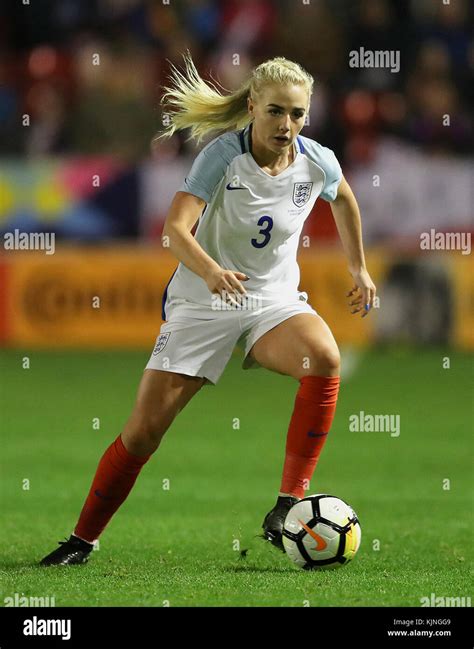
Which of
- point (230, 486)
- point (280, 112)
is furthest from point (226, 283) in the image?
point (230, 486)

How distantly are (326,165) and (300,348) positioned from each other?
2.87 feet

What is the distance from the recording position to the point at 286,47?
17484 mm

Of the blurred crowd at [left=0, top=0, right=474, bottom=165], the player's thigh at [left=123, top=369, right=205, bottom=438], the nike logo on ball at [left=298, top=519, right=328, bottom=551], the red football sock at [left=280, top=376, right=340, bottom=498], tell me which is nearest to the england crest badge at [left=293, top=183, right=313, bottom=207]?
the red football sock at [left=280, top=376, right=340, bottom=498]

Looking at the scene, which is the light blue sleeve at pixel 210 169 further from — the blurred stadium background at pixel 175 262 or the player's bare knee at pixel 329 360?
the blurred stadium background at pixel 175 262

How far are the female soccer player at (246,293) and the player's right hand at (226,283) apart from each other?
→ 0.35 meters

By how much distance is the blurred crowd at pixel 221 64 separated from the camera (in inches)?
646

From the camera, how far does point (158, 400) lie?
5.79m

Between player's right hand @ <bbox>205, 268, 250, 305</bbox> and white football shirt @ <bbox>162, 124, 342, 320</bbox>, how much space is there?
522 millimetres

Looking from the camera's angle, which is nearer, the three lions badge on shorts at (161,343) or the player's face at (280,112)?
the player's face at (280,112)

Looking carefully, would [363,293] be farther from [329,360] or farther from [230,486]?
[230,486]

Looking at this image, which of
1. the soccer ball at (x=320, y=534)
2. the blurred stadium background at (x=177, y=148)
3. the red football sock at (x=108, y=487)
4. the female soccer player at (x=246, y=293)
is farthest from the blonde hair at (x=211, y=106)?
the blurred stadium background at (x=177, y=148)

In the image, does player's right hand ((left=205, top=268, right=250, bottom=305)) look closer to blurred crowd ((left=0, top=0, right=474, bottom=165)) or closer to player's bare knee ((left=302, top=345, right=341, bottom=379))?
player's bare knee ((left=302, top=345, right=341, bottom=379))

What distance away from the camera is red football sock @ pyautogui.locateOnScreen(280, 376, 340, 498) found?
5.81 meters
